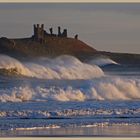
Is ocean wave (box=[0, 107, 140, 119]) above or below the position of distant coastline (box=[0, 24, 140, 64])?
below

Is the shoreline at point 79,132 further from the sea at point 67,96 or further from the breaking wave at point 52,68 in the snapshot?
the breaking wave at point 52,68

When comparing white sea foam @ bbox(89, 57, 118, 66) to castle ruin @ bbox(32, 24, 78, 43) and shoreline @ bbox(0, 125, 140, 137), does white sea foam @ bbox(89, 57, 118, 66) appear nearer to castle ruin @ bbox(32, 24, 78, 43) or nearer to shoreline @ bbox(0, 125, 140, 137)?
castle ruin @ bbox(32, 24, 78, 43)

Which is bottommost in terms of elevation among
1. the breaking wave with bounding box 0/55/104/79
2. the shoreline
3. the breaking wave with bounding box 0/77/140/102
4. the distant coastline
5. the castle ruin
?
the shoreline

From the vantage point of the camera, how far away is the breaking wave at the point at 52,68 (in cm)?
606

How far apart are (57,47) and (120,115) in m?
0.42

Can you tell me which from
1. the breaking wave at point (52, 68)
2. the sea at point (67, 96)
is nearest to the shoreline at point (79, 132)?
the sea at point (67, 96)

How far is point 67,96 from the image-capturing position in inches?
239

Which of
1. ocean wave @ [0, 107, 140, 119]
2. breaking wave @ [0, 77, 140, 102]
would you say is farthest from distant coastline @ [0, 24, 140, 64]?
ocean wave @ [0, 107, 140, 119]

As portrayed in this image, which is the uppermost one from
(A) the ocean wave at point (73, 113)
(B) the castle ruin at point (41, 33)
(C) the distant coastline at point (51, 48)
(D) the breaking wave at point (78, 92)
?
(B) the castle ruin at point (41, 33)

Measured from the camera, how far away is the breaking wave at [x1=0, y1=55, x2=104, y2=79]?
6062mm

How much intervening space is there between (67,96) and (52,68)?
143mm

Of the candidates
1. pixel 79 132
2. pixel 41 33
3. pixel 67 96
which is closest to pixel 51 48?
pixel 41 33

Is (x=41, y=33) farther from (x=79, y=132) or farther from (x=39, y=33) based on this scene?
(x=79, y=132)

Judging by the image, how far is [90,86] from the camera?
6070mm
